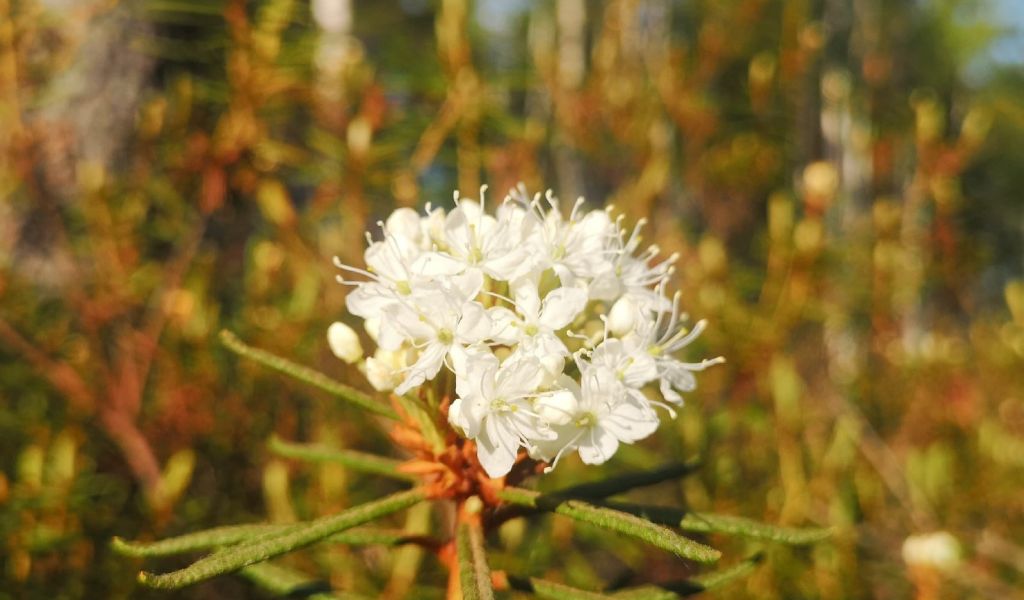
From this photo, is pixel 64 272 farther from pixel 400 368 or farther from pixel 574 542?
pixel 574 542

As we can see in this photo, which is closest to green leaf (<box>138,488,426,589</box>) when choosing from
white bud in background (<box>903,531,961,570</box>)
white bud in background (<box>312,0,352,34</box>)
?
white bud in background (<box>903,531,961,570</box>)

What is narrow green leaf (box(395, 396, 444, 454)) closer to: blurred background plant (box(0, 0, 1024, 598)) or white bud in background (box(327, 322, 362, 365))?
white bud in background (box(327, 322, 362, 365))

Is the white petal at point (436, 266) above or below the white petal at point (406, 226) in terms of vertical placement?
below

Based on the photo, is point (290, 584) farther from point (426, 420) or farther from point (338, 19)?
point (338, 19)

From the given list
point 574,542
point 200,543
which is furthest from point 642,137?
point 200,543

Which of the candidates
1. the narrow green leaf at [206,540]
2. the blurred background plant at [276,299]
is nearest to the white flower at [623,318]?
the narrow green leaf at [206,540]

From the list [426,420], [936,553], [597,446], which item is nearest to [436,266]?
[426,420]

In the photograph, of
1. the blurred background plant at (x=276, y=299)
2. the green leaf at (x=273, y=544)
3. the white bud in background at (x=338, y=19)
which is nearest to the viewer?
the green leaf at (x=273, y=544)

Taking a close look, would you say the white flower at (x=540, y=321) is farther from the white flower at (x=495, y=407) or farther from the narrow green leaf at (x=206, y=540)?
the narrow green leaf at (x=206, y=540)
